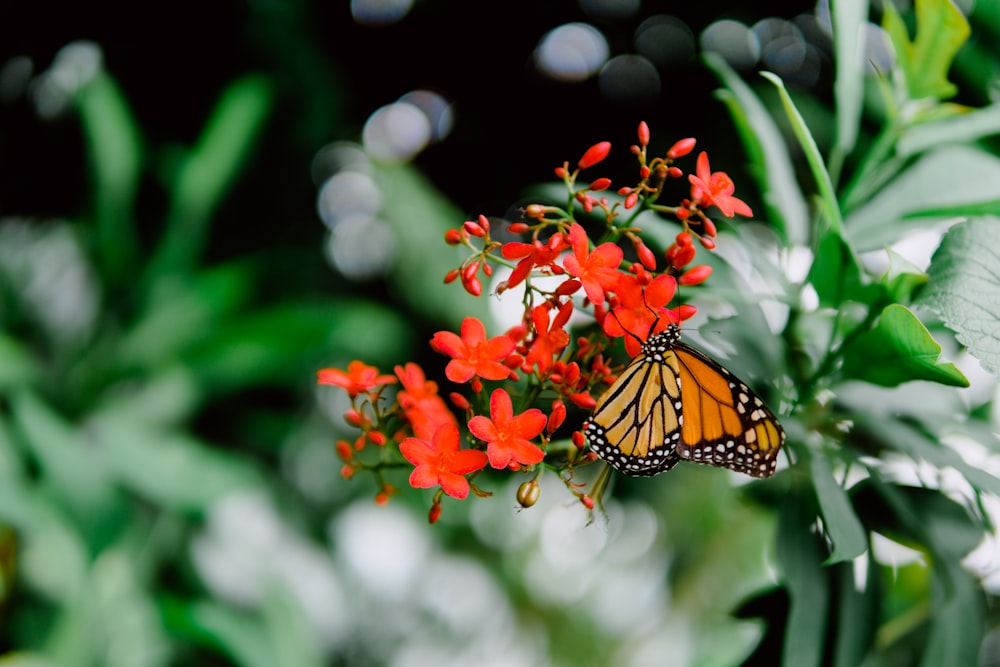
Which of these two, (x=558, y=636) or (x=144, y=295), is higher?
(x=144, y=295)

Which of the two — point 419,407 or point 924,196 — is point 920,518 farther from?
point 419,407

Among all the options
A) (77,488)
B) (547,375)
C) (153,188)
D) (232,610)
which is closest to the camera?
(547,375)

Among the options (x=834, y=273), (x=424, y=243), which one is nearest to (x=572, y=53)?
(x=424, y=243)

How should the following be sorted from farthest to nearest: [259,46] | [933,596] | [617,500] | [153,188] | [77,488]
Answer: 1. [153,188]
2. [259,46]
3. [617,500]
4. [77,488]
5. [933,596]

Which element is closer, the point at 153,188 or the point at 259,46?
the point at 259,46

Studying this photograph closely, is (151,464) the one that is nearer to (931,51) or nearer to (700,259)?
(700,259)

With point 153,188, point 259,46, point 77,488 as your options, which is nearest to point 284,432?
point 77,488

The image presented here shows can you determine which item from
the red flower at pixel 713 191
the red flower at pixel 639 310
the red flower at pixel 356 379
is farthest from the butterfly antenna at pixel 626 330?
the red flower at pixel 356 379
